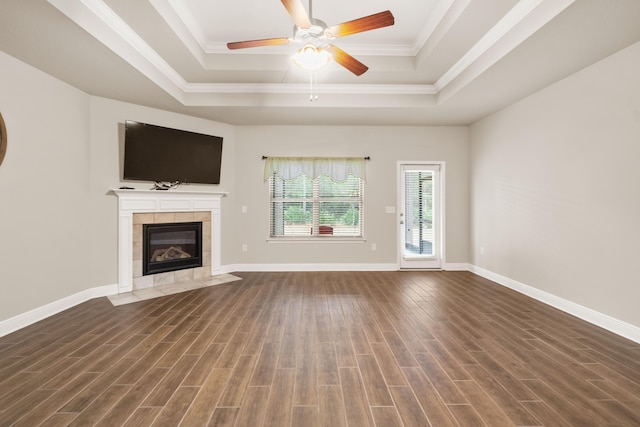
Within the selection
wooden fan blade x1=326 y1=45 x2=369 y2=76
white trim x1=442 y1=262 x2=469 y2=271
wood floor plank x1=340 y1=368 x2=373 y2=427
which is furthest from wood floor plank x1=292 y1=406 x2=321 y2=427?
white trim x1=442 y1=262 x2=469 y2=271

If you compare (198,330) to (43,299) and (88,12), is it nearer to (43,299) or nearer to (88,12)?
(43,299)

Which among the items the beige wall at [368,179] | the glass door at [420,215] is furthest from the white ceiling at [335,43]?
the glass door at [420,215]

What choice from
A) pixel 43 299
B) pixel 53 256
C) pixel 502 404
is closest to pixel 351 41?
pixel 502 404

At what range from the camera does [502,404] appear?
6.35 ft

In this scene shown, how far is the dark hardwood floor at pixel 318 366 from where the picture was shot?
186cm

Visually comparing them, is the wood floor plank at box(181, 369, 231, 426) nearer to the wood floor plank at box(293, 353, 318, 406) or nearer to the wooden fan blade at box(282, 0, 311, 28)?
the wood floor plank at box(293, 353, 318, 406)

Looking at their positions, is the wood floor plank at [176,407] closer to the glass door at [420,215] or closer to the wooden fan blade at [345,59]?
the wooden fan blade at [345,59]

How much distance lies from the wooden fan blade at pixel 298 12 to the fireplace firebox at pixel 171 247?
378 centimetres

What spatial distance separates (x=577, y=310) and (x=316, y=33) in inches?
160

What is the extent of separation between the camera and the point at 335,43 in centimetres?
386

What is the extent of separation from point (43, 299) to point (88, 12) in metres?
3.03

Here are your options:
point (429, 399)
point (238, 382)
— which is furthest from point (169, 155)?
point (429, 399)

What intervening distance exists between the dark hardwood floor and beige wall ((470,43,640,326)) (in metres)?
0.54

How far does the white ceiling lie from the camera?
2.70m
